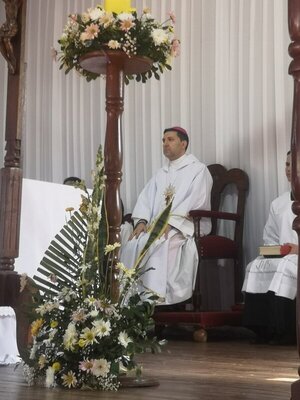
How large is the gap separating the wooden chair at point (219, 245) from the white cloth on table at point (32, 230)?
5.89 ft

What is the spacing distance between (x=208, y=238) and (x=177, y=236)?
22cm

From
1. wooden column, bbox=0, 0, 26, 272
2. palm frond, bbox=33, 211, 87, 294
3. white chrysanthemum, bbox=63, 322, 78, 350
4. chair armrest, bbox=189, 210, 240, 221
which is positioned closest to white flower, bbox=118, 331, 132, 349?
white chrysanthemum, bbox=63, 322, 78, 350

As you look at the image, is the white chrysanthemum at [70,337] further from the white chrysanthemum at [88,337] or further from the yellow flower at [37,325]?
the yellow flower at [37,325]

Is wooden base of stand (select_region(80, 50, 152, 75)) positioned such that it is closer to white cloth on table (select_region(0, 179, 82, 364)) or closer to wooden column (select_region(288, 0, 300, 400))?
white cloth on table (select_region(0, 179, 82, 364))

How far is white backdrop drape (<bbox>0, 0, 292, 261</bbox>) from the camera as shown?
19.6ft

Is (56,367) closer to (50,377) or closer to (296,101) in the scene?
(50,377)

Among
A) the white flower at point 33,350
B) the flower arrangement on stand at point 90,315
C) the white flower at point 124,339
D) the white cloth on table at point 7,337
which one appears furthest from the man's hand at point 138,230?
the white flower at point 124,339

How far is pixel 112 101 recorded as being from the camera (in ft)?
9.49

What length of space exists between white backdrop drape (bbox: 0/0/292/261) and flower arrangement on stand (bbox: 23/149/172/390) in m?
3.30

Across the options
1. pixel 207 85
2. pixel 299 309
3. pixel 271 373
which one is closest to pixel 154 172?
pixel 207 85

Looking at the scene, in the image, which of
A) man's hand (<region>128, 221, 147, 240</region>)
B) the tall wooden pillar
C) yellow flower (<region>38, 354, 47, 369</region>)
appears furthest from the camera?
man's hand (<region>128, 221, 147, 240</region>)

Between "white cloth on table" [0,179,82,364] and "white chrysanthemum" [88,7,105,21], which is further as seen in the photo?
"white cloth on table" [0,179,82,364]

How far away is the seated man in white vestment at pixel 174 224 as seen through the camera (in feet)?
18.1

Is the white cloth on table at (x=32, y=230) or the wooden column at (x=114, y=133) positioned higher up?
the wooden column at (x=114, y=133)
